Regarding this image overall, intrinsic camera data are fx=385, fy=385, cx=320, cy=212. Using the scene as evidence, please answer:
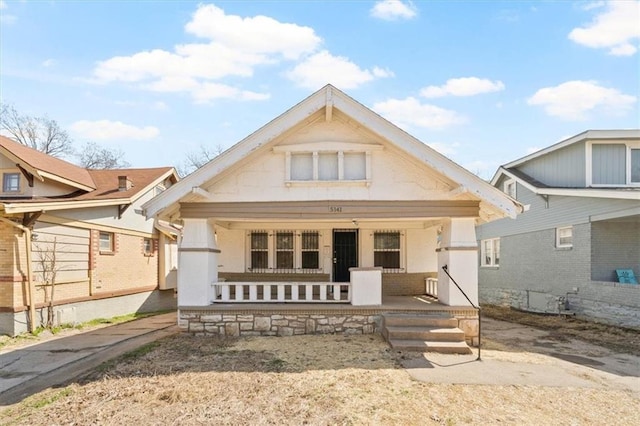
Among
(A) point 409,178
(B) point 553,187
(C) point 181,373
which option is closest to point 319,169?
(A) point 409,178

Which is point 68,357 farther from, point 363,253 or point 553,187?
point 553,187

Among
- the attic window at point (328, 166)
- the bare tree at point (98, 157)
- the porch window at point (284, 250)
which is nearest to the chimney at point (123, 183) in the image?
the porch window at point (284, 250)

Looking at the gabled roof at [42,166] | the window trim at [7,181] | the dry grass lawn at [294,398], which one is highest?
the gabled roof at [42,166]

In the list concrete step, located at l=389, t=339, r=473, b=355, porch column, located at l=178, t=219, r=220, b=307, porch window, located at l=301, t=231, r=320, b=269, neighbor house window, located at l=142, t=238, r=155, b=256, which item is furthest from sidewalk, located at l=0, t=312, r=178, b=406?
concrete step, located at l=389, t=339, r=473, b=355

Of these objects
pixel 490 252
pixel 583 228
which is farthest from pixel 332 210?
pixel 490 252

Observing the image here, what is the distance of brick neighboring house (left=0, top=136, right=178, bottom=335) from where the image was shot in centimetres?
943

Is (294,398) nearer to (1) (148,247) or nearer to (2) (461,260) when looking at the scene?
(2) (461,260)

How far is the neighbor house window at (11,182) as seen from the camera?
11.5 meters

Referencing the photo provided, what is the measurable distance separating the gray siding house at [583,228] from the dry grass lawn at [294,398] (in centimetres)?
694

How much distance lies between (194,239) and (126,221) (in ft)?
21.5

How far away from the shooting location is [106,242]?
13.2 meters

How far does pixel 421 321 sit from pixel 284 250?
499 centimetres

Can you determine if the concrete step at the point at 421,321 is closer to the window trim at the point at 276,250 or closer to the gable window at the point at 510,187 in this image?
the window trim at the point at 276,250

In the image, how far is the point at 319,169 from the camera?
8.94 meters
